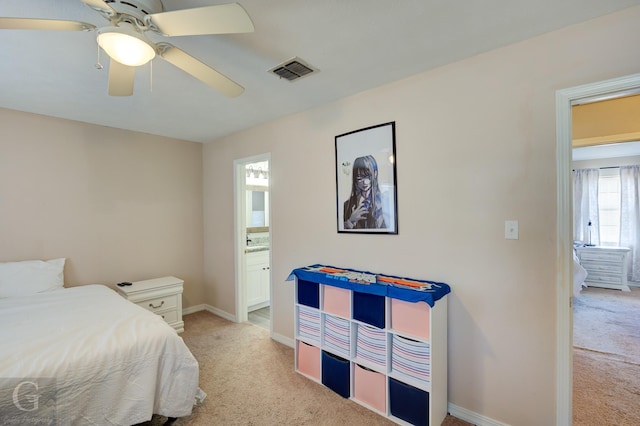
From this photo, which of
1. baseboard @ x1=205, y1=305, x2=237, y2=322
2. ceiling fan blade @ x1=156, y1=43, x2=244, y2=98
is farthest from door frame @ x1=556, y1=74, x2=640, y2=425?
baseboard @ x1=205, y1=305, x2=237, y2=322

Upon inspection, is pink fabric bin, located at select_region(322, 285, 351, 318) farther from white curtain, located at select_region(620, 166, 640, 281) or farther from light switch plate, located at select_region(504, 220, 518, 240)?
white curtain, located at select_region(620, 166, 640, 281)

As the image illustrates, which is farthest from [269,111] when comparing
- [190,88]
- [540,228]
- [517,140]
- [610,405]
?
[610,405]

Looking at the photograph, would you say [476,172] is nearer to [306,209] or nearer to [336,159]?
[336,159]

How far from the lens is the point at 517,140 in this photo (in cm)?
174

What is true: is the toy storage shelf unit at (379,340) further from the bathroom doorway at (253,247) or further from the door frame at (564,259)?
the bathroom doorway at (253,247)

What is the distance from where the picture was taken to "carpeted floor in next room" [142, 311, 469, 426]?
1939 millimetres

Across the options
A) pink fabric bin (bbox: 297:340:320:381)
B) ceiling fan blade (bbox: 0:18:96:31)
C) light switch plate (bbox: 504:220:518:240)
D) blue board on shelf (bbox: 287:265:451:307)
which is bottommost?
pink fabric bin (bbox: 297:340:320:381)

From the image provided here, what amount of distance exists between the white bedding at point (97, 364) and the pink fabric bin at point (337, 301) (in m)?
1.05

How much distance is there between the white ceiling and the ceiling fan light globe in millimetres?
310

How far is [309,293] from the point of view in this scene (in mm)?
2461

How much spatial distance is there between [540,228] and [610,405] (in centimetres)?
155

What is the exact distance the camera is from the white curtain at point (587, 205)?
5.53m

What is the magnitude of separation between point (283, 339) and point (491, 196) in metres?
2.45

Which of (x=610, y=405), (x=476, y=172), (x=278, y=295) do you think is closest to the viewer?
(x=476, y=172)
